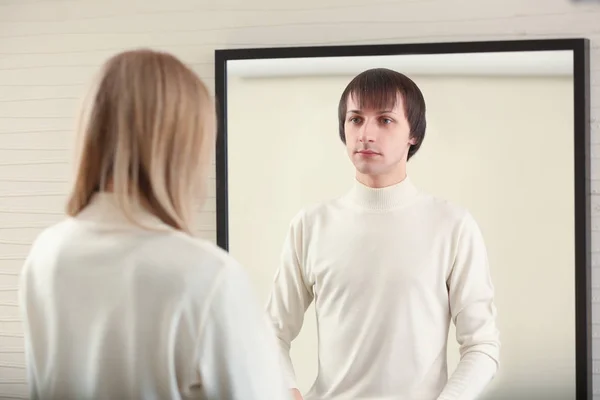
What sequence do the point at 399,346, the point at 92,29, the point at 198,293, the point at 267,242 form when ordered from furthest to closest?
the point at 92,29
the point at 267,242
the point at 399,346
the point at 198,293

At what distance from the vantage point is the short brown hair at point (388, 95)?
2.06 meters

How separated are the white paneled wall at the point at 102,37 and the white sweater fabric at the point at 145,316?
118cm

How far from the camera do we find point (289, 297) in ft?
6.95

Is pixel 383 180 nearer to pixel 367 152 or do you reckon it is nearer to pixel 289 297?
pixel 367 152

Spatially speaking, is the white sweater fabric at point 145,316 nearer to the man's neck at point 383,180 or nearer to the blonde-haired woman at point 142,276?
the blonde-haired woman at point 142,276

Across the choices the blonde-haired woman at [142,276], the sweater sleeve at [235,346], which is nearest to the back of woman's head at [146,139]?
the blonde-haired woman at [142,276]

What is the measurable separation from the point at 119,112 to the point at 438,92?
1.15 meters

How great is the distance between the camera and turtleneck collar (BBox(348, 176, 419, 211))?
80.2 inches

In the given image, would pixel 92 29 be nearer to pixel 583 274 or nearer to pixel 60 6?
pixel 60 6

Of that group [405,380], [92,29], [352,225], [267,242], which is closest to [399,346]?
[405,380]

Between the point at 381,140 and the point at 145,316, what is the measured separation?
112 cm

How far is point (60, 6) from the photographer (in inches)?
93.5

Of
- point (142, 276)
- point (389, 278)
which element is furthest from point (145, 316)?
point (389, 278)

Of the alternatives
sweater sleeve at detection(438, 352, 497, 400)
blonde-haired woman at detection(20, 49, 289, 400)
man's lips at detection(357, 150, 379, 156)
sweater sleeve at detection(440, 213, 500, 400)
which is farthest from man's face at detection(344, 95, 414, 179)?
blonde-haired woman at detection(20, 49, 289, 400)
